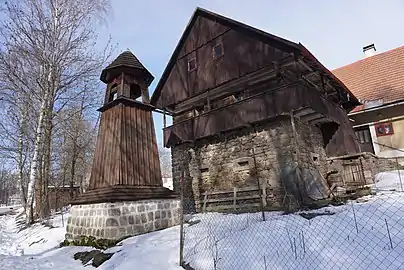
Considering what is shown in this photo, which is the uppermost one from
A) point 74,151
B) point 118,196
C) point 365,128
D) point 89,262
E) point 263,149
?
point 74,151

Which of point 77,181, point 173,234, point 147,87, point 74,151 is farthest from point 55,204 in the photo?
point 173,234

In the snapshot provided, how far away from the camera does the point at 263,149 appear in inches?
409

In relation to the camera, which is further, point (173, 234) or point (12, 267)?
point (173, 234)

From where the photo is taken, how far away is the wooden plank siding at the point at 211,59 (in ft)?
35.7

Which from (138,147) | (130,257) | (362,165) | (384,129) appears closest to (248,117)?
(138,147)

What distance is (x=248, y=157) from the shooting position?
424 inches

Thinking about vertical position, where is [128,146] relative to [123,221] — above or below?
above

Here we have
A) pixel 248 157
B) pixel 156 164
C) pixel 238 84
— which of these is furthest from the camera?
pixel 238 84

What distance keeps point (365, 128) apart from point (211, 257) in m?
13.5

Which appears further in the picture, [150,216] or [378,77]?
[378,77]

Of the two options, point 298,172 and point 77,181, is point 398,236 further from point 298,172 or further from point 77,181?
point 77,181

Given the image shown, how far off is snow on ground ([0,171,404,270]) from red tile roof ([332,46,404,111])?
884 cm

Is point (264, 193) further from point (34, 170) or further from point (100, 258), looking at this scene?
point (34, 170)

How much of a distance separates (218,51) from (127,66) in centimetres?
482
